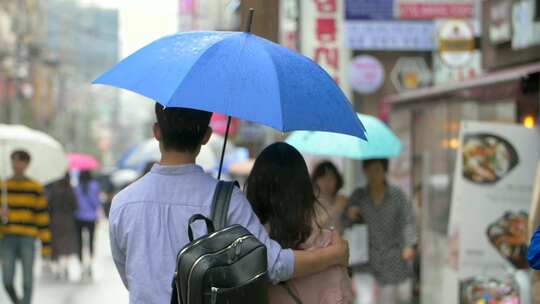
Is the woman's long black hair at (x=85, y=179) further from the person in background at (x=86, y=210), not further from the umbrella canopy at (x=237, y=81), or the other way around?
the umbrella canopy at (x=237, y=81)

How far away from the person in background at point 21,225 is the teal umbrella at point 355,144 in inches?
141

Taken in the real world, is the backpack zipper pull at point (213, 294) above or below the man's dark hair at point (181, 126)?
below

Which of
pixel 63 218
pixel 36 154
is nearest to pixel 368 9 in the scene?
pixel 63 218

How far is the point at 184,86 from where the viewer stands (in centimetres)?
316

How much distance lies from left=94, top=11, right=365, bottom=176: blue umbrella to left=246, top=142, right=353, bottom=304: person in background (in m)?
0.34

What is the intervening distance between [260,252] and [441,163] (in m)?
7.28

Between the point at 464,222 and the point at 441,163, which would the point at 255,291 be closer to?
the point at 464,222

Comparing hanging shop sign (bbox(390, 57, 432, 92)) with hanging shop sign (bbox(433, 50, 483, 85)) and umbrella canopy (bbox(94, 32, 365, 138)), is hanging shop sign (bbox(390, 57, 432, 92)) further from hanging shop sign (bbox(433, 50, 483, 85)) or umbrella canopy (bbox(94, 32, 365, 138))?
umbrella canopy (bbox(94, 32, 365, 138))

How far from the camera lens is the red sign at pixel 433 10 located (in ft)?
55.3

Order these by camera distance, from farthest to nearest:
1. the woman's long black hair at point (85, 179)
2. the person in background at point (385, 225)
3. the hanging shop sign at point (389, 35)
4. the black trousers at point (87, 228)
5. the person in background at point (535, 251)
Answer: the hanging shop sign at point (389, 35), the woman's long black hair at point (85, 179), the black trousers at point (87, 228), the person in background at point (385, 225), the person in background at point (535, 251)

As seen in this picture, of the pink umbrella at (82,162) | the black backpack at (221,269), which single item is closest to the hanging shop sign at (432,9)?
the pink umbrella at (82,162)

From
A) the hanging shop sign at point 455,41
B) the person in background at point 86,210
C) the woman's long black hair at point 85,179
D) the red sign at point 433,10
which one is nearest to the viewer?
the hanging shop sign at point 455,41

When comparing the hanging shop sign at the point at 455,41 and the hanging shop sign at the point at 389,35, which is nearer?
the hanging shop sign at the point at 455,41

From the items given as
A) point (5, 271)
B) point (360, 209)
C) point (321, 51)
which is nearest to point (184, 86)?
point (360, 209)
